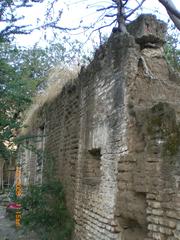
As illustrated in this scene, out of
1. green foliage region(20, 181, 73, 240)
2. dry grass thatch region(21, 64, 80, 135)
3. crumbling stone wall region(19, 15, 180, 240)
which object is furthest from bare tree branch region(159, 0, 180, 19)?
green foliage region(20, 181, 73, 240)

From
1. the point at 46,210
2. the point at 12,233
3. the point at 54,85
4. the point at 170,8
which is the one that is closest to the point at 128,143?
the point at 170,8

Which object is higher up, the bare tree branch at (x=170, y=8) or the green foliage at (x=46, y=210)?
the bare tree branch at (x=170, y=8)

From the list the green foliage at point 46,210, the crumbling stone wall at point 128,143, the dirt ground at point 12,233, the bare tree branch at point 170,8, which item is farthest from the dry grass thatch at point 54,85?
the bare tree branch at point 170,8

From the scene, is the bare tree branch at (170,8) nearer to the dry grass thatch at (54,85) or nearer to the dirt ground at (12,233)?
the dry grass thatch at (54,85)

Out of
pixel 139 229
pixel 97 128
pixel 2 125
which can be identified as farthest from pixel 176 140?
pixel 2 125

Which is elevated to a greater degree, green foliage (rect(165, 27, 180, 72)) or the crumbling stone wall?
green foliage (rect(165, 27, 180, 72))

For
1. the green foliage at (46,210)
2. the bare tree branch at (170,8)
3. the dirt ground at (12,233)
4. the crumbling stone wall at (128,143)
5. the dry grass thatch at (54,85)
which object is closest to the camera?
the crumbling stone wall at (128,143)

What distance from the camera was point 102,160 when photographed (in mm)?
6398

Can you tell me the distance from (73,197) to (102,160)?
2135mm

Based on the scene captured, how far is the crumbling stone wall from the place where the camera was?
15.0 ft

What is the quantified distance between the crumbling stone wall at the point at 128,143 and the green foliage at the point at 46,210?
0.61 metres

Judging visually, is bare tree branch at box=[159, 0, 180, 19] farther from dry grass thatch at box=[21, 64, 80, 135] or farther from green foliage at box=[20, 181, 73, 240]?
green foliage at box=[20, 181, 73, 240]

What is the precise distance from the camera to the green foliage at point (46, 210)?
8633mm

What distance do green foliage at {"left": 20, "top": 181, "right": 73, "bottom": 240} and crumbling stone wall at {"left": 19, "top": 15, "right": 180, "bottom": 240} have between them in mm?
608
